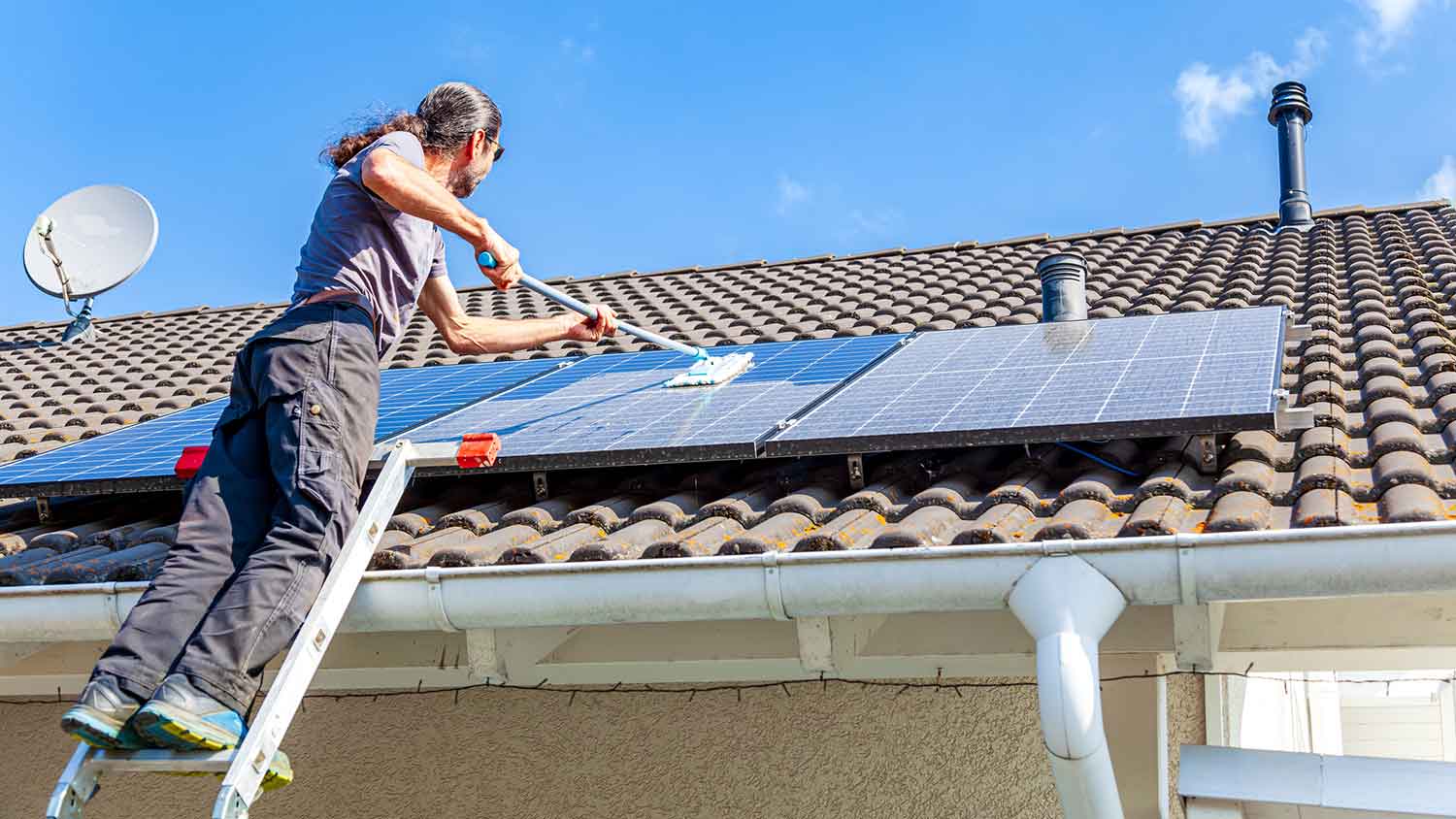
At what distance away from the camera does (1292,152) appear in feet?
36.3

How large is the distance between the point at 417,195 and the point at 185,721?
5.09 ft

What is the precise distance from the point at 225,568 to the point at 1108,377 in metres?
3.07

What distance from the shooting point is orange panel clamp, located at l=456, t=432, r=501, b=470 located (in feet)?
14.2

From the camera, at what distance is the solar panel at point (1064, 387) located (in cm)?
437

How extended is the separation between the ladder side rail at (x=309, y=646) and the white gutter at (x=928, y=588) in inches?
9.9

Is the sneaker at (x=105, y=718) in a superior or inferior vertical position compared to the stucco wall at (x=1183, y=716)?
superior

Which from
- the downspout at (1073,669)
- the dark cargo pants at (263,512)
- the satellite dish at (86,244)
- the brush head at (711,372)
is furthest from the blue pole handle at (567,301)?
the satellite dish at (86,244)

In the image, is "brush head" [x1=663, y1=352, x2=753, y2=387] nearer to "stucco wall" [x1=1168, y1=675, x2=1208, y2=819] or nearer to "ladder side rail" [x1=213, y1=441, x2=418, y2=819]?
"ladder side rail" [x1=213, y1=441, x2=418, y2=819]

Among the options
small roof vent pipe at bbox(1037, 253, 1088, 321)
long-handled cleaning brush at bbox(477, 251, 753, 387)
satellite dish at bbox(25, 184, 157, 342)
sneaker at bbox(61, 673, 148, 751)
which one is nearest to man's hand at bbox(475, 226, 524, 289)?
long-handled cleaning brush at bbox(477, 251, 753, 387)

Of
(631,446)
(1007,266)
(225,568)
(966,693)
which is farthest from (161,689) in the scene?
(1007,266)

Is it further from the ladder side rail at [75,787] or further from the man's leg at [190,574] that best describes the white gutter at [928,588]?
the ladder side rail at [75,787]

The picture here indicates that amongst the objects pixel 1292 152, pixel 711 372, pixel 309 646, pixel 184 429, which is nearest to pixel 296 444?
pixel 309 646

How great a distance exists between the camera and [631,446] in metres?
4.69

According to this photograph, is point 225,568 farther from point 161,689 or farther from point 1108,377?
point 1108,377
